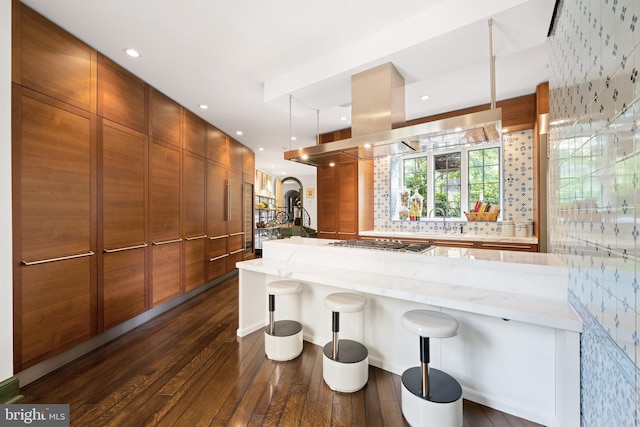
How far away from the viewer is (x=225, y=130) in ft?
15.1

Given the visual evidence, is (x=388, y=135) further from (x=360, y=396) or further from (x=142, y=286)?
(x=142, y=286)

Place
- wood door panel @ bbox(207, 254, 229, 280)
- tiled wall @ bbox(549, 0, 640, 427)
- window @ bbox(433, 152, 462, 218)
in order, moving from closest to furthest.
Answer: tiled wall @ bbox(549, 0, 640, 427)
window @ bbox(433, 152, 462, 218)
wood door panel @ bbox(207, 254, 229, 280)

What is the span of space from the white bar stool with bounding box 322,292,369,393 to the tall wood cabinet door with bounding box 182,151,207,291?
99.8 inches

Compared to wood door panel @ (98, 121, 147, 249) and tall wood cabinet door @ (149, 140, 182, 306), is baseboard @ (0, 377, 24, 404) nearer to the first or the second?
wood door panel @ (98, 121, 147, 249)

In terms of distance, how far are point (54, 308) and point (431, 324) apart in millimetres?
2730

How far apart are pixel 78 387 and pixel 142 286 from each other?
1117 millimetres

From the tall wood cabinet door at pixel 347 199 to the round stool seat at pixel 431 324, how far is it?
9.18 feet

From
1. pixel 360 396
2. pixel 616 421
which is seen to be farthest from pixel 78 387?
pixel 616 421

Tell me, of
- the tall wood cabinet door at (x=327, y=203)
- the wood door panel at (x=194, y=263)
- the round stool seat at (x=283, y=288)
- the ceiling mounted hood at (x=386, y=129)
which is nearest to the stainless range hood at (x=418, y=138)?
the ceiling mounted hood at (x=386, y=129)

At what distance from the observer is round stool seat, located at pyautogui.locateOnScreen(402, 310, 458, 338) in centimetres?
148

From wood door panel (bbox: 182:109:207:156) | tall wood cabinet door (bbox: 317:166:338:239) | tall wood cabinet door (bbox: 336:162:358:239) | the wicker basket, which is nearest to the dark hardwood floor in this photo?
tall wood cabinet door (bbox: 336:162:358:239)

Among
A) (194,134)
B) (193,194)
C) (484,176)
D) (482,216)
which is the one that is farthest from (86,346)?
(484,176)

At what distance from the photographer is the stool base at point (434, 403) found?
4.63 ft

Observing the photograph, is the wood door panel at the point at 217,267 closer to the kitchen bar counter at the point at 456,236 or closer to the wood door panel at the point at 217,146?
the wood door panel at the point at 217,146
